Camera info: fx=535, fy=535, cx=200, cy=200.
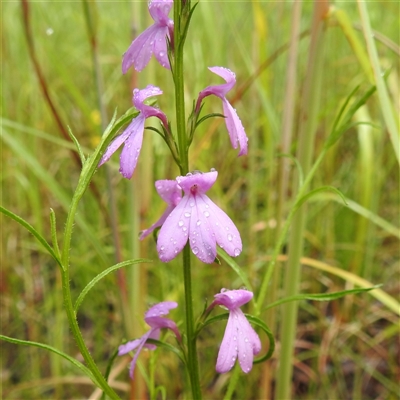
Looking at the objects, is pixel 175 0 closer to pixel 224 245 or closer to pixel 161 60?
pixel 161 60

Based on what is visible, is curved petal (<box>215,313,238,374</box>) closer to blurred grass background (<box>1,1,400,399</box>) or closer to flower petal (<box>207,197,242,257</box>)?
flower petal (<box>207,197,242,257</box>)

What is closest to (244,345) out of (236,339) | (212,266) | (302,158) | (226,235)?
(236,339)

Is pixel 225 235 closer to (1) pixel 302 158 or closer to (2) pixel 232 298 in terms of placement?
(2) pixel 232 298

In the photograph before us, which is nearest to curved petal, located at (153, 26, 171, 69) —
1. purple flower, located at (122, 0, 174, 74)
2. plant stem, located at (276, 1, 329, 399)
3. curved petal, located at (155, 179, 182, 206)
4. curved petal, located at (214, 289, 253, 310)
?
purple flower, located at (122, 0, 174, 74)

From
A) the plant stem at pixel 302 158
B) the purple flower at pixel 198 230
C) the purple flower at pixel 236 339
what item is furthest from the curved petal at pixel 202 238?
the plant stem at pixel 302 158

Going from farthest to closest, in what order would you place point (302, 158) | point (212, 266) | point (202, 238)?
point (212, 266) → point (302, 158) → point (202, 238)

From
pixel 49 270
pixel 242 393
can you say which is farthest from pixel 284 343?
pixel 49 270
